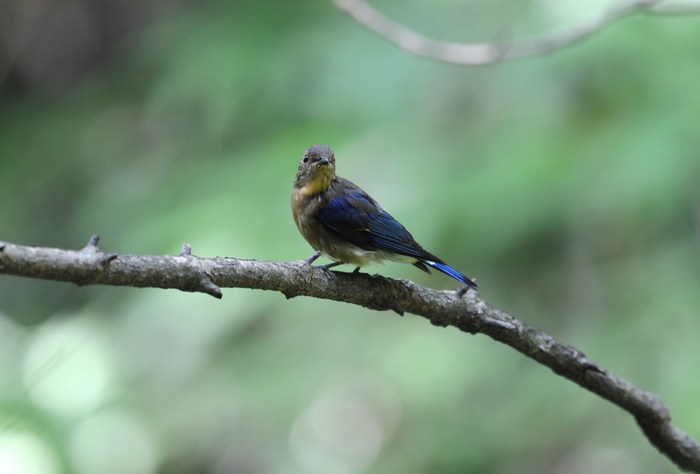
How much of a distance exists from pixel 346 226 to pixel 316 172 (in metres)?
0.33

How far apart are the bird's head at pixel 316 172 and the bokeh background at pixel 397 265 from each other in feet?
3.68

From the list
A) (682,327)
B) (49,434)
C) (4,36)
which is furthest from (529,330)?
(4,36)

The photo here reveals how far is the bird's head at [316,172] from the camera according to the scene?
391 centimetres

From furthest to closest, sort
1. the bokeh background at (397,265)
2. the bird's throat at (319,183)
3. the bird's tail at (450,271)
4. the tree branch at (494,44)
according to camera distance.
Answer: the bokeh background at (397,265) < the tree branch at (494,44) < the bird's throat at (319,183) < the bird's tail at (450,271)

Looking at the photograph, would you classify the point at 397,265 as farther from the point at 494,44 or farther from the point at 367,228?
the point at 367,228

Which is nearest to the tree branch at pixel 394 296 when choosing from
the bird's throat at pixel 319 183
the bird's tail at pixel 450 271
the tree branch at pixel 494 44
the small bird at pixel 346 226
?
the bird's tail at pixel 450 271

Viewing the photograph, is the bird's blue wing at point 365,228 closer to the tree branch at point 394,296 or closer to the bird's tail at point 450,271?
the bird's tail at point 450,271

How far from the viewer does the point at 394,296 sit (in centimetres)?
309

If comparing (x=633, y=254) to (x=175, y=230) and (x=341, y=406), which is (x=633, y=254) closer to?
(x=341, y=406)

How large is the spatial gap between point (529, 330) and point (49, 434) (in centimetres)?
252

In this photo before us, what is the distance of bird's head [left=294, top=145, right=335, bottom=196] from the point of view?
12.8 ft

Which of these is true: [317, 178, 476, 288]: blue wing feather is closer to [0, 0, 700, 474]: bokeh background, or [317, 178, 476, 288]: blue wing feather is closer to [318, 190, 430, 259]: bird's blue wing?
[318, 190, 430, 259]: bird's blue wing

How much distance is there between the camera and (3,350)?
501cm

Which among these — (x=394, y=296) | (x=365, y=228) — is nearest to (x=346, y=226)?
(x=365, y=228)
